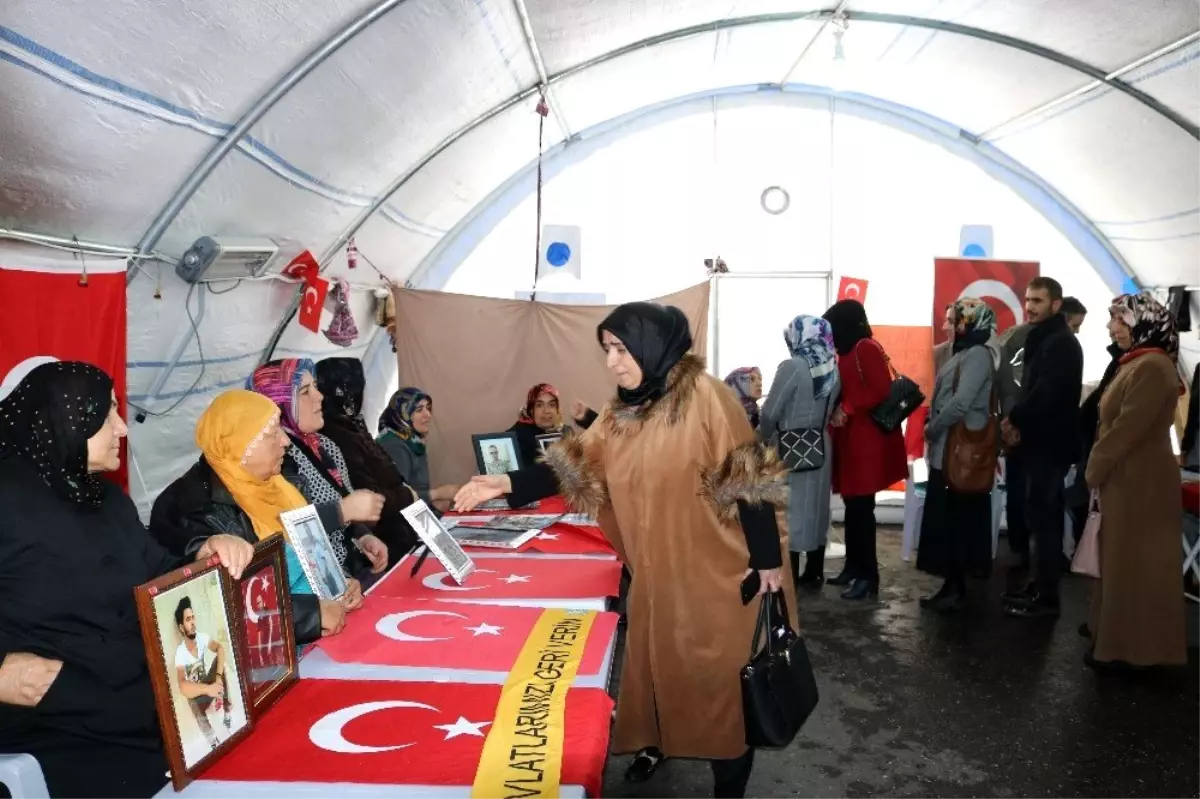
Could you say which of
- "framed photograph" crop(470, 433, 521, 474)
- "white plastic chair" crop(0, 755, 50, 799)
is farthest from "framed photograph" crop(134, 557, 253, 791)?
"framed photograph" crop(470, 433, 521, 474)

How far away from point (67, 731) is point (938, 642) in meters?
3.55

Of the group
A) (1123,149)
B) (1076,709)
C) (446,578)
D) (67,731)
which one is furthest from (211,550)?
(1123,149)

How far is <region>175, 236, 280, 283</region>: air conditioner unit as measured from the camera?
3.08 m

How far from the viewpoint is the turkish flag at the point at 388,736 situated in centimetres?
136

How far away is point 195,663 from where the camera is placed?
1328 millimetres

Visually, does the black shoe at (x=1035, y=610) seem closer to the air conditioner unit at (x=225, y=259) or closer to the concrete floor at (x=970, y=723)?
the concrete floor at (x=970, y=723)

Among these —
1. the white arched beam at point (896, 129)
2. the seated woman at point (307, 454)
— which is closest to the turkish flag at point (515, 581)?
the seated woman at point (307, 454)

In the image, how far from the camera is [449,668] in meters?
1.81

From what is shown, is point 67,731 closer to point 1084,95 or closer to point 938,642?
point 938,642

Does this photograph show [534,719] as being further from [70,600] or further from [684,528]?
[70,600]

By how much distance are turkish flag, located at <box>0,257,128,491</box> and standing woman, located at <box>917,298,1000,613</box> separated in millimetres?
3526

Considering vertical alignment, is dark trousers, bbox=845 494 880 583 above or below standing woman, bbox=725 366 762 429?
below

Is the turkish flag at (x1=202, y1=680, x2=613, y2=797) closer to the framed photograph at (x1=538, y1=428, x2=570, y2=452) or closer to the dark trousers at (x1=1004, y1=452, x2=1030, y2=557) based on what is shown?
the framed photograph at (x1=538, y1=428, x2=570, y2=452)

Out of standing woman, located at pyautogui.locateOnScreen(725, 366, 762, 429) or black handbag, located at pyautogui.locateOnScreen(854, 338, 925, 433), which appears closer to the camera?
black handbag, located at pyautogui.locateOnScreen(854, 338, 925, 433)
